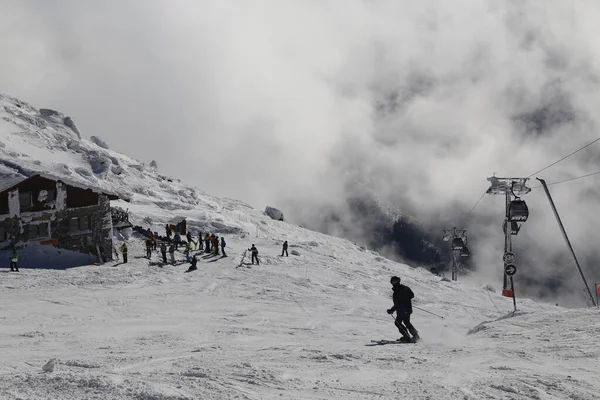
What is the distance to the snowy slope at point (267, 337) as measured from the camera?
8094 mm

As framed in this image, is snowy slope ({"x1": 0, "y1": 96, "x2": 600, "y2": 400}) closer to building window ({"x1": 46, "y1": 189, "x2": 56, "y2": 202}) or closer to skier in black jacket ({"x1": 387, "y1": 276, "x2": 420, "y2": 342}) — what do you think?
skier in black jacket ({"x1": 387, "y1": 276, "x2": 420, "y2": 342})

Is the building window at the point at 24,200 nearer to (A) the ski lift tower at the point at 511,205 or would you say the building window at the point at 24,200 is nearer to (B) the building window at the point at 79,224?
(B) the building window at the point at 79,224

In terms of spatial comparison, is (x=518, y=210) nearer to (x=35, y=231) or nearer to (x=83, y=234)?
(x=83, y=234)

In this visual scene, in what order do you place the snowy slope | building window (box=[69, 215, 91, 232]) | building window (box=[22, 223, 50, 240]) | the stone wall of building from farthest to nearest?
building window (box=[69, 215, 91, 232]), the stone wall of building, building window (box=[22, 223, 50, 240]), the snowy slope

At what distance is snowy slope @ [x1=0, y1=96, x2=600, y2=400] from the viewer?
8.09 meters

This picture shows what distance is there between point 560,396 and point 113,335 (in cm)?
1184

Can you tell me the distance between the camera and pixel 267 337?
→ 15.7 m

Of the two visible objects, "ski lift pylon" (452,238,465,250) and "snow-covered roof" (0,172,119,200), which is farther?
"ski lift pylon" (452,238,465,250)

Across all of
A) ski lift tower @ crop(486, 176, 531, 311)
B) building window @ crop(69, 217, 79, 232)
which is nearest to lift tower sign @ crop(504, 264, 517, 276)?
ski lift tower @ crop(486, 176, 531, 311)

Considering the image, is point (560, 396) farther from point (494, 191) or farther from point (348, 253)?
point (348, 253)

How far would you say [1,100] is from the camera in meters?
114

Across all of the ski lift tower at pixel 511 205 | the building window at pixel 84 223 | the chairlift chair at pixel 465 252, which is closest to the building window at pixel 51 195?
the building window at pixel 84 223

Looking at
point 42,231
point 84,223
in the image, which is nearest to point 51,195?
point 42,231

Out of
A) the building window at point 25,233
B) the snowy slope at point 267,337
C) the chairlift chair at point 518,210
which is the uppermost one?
the building window at point 25,233
